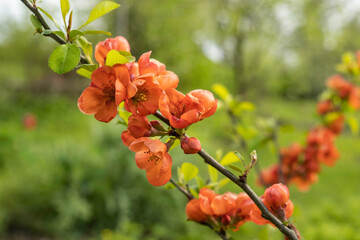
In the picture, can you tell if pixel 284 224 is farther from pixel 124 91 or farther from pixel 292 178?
pixel 292 178

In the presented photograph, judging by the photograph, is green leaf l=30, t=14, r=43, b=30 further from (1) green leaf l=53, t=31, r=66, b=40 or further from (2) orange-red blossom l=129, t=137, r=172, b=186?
(2) orange-red blossom l=129, t=137, r=172, b=186

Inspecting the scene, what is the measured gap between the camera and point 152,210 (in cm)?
278

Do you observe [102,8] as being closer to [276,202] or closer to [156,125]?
[156,125]

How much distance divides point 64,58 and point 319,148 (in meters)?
1.12

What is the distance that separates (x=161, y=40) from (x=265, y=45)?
281 cm

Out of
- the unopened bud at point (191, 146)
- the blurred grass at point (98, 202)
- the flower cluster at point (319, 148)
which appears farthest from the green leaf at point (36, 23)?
the blurred grass at point (98, 202)

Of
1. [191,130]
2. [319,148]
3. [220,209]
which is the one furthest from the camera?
[191,130]

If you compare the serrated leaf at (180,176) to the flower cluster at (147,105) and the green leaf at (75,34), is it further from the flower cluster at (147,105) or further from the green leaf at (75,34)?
the green leaf at (75,34)

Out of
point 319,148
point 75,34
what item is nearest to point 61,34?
point 75,34

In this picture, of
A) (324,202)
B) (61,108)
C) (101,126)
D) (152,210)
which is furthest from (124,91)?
(61,108)

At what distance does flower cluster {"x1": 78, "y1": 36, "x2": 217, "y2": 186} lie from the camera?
0.36m

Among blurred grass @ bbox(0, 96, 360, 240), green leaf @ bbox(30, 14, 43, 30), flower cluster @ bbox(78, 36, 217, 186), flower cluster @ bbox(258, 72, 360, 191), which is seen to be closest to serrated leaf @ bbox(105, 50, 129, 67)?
flower cluster @ bbox(78, 36, 217, 186)

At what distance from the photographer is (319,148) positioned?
1233mm

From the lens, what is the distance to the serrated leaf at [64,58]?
373 mm
